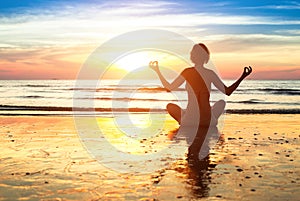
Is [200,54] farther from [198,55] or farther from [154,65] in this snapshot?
[154,65]

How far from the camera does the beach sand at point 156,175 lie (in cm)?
492

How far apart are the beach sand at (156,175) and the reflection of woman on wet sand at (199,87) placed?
1.54 metres

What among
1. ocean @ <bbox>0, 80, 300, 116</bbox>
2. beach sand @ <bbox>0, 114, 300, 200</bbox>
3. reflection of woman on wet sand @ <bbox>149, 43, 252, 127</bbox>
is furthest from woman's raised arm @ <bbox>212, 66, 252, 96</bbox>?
ocean @ <bbox>0, 80, 300, 116</bbox>

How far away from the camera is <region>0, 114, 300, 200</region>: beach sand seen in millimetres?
4922

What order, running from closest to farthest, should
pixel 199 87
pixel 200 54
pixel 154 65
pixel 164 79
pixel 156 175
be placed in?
pixel 156 175
pixel 154 65
pixel 164 79
pixel 200 54
pixel 199 87

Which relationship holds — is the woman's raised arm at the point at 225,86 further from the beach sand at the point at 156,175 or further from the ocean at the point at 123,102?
the ocean at the point at 123,102

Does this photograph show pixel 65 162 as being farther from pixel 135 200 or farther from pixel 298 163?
pixel 298 163

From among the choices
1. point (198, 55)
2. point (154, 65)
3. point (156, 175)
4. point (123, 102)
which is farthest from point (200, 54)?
point (123, 102)

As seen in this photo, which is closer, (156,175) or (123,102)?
(156,175)

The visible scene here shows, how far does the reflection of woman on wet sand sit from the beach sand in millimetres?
1535

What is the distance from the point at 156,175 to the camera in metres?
5.98

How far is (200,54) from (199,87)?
43.6 inches

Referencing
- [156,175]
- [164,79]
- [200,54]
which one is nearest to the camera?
[156,175]

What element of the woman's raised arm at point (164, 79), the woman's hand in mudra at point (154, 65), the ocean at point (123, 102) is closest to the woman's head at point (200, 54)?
the woman's raised arm at point (164, 79)
